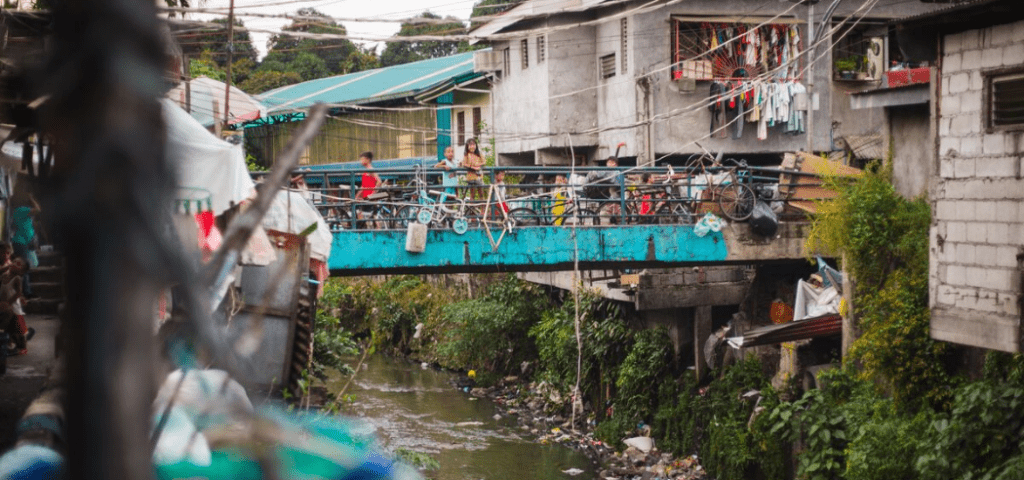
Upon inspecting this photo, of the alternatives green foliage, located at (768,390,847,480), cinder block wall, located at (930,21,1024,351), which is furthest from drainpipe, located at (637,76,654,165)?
cinder block wall, located at (930,21,1024,351)

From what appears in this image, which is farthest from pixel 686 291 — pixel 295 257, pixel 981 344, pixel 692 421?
pixel 295 257

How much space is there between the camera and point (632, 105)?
63.0 feet

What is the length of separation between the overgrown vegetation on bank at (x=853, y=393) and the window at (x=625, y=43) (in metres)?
4.70

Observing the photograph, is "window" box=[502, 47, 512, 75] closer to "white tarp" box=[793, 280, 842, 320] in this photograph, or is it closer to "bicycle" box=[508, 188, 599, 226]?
"bicycle" box=[508, 188, 599, 226]

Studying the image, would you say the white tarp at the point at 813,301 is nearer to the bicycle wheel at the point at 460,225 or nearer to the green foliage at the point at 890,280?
the green foliage at the point at 890,280

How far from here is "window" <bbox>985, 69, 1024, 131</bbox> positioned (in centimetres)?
909

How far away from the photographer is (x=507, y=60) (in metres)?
23.7

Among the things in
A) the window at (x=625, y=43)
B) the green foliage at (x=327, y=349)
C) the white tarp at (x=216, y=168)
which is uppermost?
the window at (x=625, y=43)

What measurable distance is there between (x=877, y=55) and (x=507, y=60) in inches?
330

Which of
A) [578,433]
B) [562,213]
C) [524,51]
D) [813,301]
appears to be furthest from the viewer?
[524,51]

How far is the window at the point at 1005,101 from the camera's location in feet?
29.8

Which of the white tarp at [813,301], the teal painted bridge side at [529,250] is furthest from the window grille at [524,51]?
the white tarp at [813,301]

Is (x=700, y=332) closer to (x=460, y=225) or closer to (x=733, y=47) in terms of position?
(x=733, y=47)

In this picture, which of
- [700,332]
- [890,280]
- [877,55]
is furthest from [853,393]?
[877,55]
